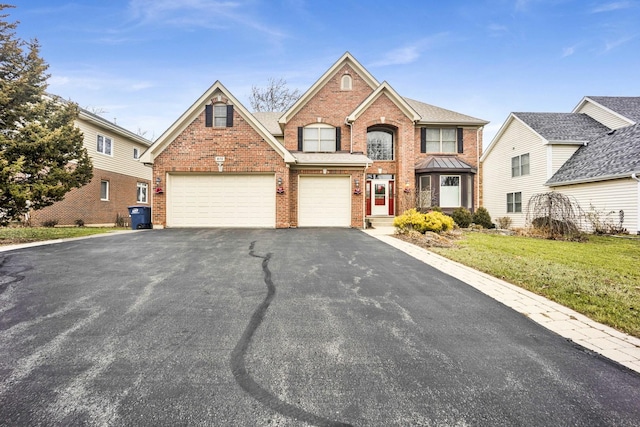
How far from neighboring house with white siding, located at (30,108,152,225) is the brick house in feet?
22.8

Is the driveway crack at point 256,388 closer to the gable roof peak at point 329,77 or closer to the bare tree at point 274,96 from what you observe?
the gable roof peak at point 329,77

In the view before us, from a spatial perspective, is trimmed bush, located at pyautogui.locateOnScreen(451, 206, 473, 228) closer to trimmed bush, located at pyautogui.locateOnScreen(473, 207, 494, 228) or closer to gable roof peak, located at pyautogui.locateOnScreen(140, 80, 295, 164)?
trimmed bush, located at pyautogui.locateOnScreen(473, 207, 494, 228)

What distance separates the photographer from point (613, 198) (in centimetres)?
1284

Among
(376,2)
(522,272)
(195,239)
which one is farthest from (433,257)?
(376,2)

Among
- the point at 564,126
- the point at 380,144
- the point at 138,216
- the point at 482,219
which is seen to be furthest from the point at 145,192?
the point at 564,126

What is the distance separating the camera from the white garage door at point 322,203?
13.8m

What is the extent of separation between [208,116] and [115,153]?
10.2 metres

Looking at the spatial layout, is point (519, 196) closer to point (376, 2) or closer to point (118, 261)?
point (376, 2)

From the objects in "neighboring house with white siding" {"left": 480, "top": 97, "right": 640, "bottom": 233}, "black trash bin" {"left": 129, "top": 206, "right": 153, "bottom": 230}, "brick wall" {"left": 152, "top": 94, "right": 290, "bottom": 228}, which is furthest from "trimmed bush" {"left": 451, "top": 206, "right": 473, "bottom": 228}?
"black trash bin" {"left": 129, "top": 206, "right": 153, "bottom": 230}

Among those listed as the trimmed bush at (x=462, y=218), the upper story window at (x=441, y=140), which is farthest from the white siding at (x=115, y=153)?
the trimmed bush at (x=462, y=218)

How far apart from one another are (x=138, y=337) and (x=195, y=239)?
6.80 m

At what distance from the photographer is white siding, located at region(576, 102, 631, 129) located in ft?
54.1

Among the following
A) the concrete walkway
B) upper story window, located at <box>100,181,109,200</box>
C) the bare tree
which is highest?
the bare tree

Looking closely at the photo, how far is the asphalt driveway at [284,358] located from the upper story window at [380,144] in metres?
13.6
